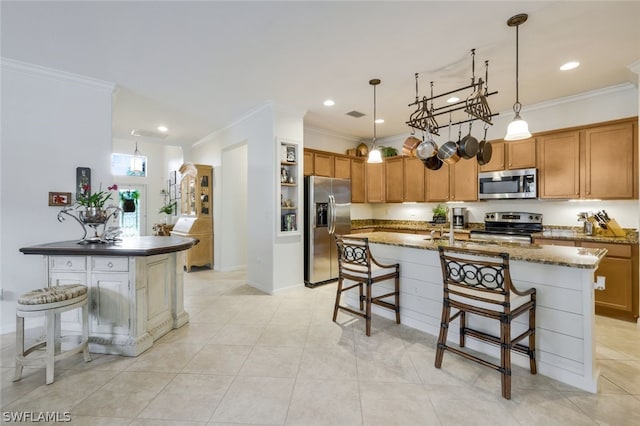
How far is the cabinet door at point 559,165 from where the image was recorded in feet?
12.1

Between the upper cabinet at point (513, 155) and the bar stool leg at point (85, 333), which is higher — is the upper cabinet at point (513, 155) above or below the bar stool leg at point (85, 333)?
above

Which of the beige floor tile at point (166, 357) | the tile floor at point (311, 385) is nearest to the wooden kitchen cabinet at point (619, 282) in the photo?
the tile floor at point (311, 385)

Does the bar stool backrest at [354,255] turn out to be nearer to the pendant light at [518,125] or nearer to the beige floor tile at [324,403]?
the beige floor tile at [324,403]

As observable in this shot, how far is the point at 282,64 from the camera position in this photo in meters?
2.99

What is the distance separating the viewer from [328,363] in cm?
232

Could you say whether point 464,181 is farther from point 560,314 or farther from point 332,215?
point 560,314

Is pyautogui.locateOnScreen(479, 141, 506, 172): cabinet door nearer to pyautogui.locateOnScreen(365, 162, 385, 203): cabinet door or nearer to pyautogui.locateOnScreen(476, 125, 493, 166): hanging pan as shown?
pyautogui.locateOnScreen(476, 125, 493, 166): hanging pan

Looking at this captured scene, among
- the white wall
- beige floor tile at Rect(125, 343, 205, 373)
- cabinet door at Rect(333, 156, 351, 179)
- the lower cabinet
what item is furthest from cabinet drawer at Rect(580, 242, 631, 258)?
the white wall

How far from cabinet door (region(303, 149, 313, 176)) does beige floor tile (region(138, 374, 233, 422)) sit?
3335 millimetres

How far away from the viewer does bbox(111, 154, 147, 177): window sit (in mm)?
7965

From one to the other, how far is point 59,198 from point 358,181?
463 centimetres

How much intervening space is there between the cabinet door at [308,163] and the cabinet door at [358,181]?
1.13 m

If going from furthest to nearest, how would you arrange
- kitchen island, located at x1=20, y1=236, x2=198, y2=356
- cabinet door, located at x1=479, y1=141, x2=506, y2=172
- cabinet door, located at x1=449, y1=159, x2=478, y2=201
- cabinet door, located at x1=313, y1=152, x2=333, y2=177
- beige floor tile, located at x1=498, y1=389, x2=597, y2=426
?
cabinet door, located at x1=313, y1=152, x2=333, y2=177 < cabinet door, located at x1=449, y1=159, x2=478, y2=201 < cabinet door, located at x1=479, y1=141, x2=506, y2=172 < kitchen island, located at x1=20, y1=236, x2=198, y2=356 < beige floor tile, located at x1=498, y1=389, x2=597, y2=426

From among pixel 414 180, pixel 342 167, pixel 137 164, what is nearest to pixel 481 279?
pixel 414 180
